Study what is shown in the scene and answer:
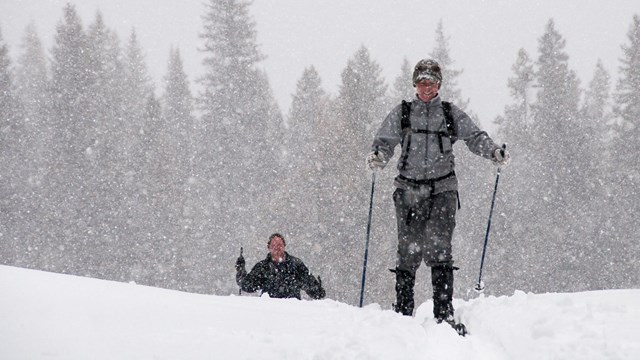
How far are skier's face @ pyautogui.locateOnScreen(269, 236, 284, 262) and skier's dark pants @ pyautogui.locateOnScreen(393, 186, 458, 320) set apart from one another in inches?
124

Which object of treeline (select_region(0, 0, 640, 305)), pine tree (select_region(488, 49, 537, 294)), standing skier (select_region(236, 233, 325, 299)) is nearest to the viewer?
standing skier (select_region(236, 233, 325, 299))

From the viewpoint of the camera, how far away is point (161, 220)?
30172 millimetres

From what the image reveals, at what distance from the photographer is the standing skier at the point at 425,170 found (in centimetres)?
586

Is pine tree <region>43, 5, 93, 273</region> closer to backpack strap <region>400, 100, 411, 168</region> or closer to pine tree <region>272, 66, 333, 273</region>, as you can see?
pine tree <region>272, 66, 333, 273</region>

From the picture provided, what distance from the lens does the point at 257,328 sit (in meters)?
4.31

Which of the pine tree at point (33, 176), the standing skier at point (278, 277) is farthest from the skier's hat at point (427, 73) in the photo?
the pine tree at point (33, 176)

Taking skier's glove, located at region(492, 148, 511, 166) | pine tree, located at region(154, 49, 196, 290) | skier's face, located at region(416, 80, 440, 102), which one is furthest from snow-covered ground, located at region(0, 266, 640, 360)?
pine tree, located at region(154, 49, 196, 290)

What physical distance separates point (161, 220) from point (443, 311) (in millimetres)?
26402

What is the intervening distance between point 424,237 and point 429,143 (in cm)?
97

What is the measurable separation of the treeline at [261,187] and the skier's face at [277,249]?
1451cm

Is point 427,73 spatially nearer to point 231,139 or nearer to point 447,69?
point 231,139

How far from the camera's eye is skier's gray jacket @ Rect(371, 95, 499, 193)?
5930 mm

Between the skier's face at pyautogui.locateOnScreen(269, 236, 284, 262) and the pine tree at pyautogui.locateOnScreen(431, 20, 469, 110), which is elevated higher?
the pine tree at pyautogui.locateOnScreen(431, 20, 469, 110)

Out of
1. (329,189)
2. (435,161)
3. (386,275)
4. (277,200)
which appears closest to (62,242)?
(277,200)
